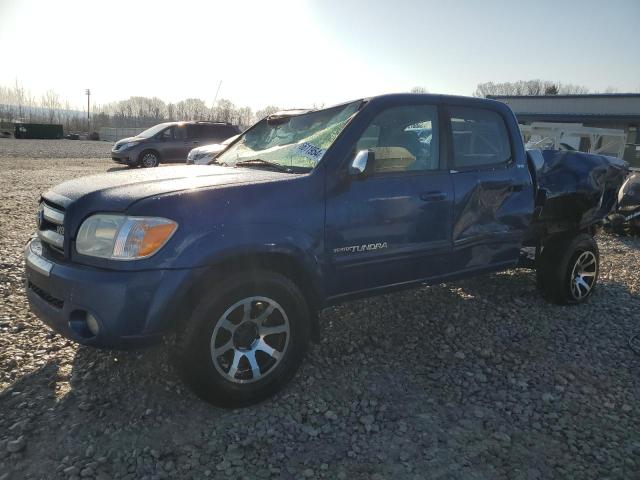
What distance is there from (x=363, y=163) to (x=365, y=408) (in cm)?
151

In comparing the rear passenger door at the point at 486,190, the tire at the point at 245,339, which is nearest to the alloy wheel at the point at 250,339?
the tire at the point at 245,339

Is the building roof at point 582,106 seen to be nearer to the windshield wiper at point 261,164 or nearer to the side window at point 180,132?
the side window at point 180,132

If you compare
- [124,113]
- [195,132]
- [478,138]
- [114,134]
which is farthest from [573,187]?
[124,113]

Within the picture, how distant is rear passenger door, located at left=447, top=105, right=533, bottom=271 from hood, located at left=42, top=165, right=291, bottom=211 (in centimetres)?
148

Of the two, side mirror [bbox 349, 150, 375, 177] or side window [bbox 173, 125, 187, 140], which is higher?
side window [bbox 173, 125, 187, 140]

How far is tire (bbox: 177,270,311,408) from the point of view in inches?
Result: 102

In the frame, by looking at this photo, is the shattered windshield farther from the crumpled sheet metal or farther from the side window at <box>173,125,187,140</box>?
the side window at <box>173,125,187,140</box>

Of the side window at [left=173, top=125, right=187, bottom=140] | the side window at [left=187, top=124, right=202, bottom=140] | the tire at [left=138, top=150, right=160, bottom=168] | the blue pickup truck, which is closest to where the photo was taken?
the blue pickup truck

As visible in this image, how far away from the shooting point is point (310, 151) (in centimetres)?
318

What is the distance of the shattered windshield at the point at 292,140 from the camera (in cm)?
318

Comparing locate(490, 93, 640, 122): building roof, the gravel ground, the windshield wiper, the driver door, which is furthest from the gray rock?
locate(490, 93, 640, 122): building roof

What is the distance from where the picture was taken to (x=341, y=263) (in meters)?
3.06

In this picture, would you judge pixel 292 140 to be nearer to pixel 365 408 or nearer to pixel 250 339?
pixel 250 339

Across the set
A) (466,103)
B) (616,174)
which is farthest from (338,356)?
(616,174)
